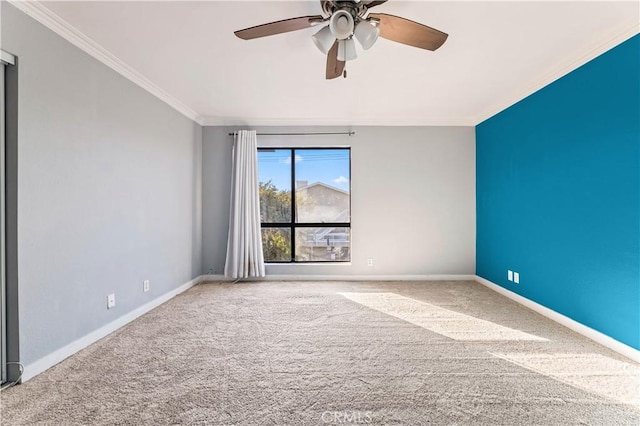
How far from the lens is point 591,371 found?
1979 mm

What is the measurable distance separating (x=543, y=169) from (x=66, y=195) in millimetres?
4306

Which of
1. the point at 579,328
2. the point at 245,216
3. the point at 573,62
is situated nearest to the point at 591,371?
the point at 579,328

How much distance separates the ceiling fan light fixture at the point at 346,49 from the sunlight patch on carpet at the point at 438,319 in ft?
7.96

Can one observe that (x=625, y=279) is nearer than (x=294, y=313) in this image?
Yes

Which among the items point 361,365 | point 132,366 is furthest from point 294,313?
point 132,366

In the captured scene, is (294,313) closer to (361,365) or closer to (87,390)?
(361,365)

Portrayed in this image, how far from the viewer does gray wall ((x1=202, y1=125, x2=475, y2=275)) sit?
175 inches

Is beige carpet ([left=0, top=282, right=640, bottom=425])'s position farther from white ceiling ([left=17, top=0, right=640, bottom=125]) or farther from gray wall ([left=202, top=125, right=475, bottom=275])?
white ceiling ([left=17, top=0, right=640, bottom=125])

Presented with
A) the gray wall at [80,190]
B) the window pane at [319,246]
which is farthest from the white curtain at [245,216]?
the gray wall at [80,190]

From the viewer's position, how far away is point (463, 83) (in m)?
3.14

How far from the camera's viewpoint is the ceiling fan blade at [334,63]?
217cm

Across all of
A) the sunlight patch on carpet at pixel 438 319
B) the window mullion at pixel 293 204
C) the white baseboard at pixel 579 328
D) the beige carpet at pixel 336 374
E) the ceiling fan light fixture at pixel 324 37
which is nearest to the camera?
the beige carpet at pixel 336 374

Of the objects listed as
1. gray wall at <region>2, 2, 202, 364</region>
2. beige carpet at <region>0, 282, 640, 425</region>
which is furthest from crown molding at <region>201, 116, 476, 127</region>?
beige carpet at <region>0, 282, 640, 425</region>

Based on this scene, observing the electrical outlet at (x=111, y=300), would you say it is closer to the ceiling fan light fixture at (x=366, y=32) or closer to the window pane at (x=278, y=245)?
the window pane at (x=278, y=245)
